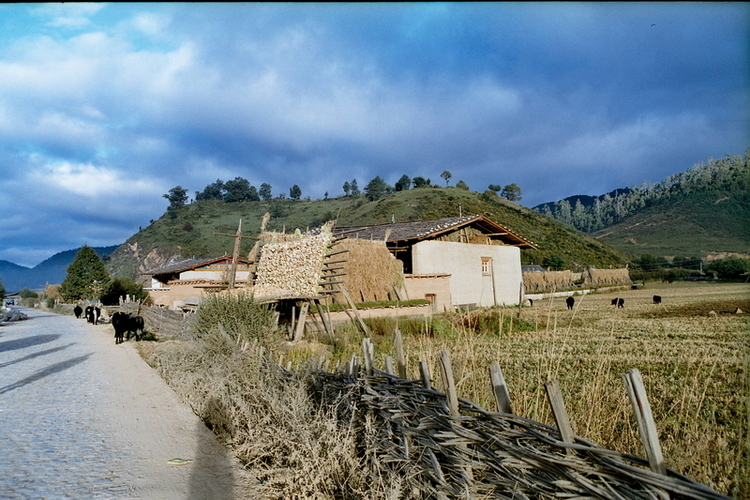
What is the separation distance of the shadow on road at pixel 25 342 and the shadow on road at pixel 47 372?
4270 mm

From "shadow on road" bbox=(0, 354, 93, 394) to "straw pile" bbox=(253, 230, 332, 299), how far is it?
467 cm

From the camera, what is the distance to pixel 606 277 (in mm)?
44188

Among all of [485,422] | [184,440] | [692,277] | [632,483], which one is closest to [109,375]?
[184,440]

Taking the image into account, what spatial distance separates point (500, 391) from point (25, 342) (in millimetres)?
19380

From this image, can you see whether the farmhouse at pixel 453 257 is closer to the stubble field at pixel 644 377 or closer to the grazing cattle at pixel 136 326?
Answer: the stubble field at pixel 644 377

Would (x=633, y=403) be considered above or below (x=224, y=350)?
above

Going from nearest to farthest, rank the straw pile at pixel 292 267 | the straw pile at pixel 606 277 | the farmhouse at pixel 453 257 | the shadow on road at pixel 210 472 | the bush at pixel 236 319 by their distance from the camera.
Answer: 1. the shadow on road at pixel 210 472
2. the bush at pixel 236 319
3. the straw pile at pixel 292 267
4. the farmhouse at pixel 453 257
5. the straw pile at pixel 606 277

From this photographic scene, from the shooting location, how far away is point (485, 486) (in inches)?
108

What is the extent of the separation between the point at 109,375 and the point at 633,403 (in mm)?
10283

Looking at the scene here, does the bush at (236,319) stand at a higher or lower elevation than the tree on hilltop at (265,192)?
lower

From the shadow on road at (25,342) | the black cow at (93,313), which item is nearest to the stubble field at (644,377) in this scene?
the shadow on road at (25,342)

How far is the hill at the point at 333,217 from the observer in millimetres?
57156

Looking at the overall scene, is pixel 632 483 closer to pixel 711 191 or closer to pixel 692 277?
pixel 692 277

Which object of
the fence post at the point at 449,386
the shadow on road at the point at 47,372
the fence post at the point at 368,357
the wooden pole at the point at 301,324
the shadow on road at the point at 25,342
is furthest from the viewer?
the shadow on road at the point at 25,342
